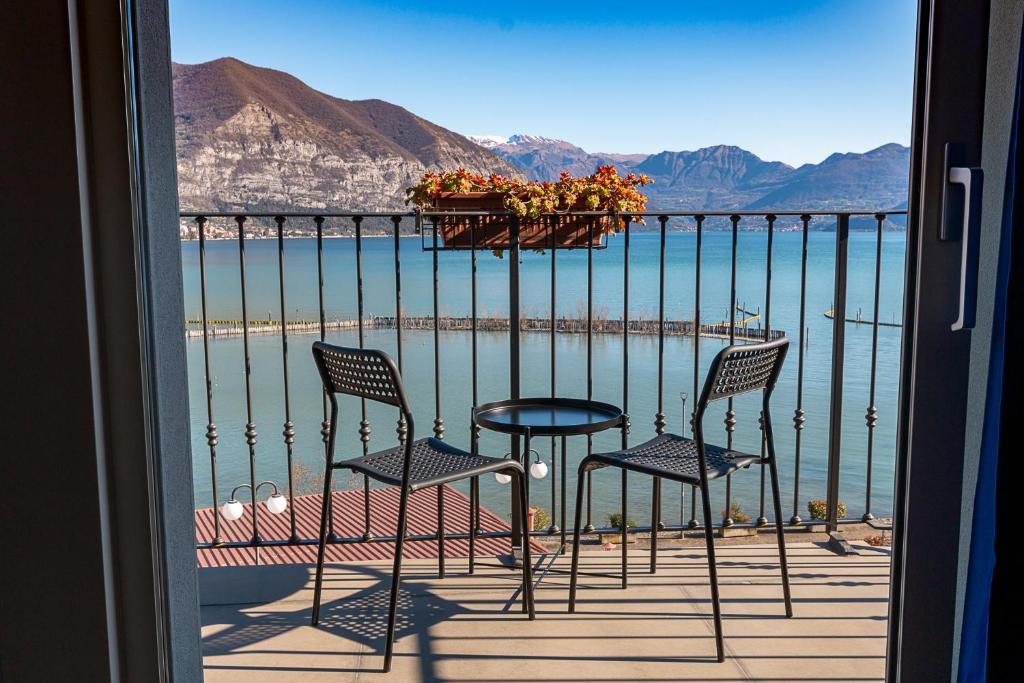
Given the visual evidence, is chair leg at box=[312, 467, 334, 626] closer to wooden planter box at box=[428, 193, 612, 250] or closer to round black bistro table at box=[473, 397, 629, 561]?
round black bistro table at box=[473, 397, 629, 561]

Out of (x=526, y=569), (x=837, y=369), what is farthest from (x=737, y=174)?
(x=526, y=569)

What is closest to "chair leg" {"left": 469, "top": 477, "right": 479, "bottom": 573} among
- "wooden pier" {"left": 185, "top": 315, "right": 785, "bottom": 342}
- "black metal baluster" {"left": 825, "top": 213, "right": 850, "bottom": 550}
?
"black metal baluster" {"left": 825, "top": 213, "right": 850, "bottom": 550}

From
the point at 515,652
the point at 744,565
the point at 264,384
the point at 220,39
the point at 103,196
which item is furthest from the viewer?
the point at 220,39

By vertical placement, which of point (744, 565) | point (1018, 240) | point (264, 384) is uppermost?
point (1018, 240)

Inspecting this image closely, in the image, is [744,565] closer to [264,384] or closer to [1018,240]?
[1018,240]

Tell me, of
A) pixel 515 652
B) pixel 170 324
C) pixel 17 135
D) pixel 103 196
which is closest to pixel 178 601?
pixel 170 324

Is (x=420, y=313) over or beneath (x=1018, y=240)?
beneath
